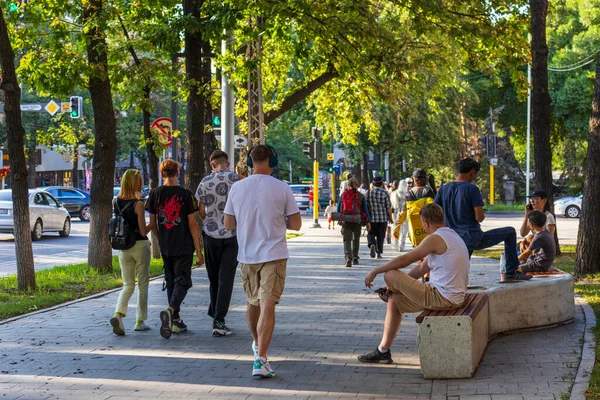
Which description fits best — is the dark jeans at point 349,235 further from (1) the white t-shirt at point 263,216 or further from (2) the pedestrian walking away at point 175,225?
(1) the white t-shirt at point 263,216

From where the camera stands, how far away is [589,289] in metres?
12.6

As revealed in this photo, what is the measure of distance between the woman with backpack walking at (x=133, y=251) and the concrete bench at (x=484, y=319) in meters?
3.32

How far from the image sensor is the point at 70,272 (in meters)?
16.3

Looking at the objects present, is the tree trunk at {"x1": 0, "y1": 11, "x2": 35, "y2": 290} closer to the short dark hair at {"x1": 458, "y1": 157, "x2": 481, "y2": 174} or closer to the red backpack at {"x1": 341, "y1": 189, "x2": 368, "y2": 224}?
the short dark hair at {"x1": 458, "y1": 157, "x2": 481, "y2": 174}

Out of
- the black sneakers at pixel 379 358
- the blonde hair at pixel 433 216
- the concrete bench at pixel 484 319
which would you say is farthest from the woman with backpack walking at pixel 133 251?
the concrete bench at pixel 484 319

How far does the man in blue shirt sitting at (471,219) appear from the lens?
993 centimetres

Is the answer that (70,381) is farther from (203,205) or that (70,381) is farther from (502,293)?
(502,293)

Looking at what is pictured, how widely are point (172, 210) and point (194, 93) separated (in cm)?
711

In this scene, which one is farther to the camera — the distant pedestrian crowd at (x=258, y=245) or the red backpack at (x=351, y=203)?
the red backpack at (x=351, y=203)

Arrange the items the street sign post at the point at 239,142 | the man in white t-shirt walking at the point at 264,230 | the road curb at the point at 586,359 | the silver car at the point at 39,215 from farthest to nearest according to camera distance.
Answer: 1. the silver car at the point at 39,215
2. the street sign post at the point at 239,142
3. the man in white t-shirt walking at the point at 264,230
4. the road curb at the point at 586,359

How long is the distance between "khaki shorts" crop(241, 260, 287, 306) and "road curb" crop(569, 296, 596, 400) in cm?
236

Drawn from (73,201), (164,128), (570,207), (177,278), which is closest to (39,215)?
(164,128)

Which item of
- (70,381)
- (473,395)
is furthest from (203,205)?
(473,395)

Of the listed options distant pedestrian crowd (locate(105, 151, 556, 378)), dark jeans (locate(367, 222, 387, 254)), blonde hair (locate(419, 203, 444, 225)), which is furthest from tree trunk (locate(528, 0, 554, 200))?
blonde hair (locate(419, 203, 444, 225))
